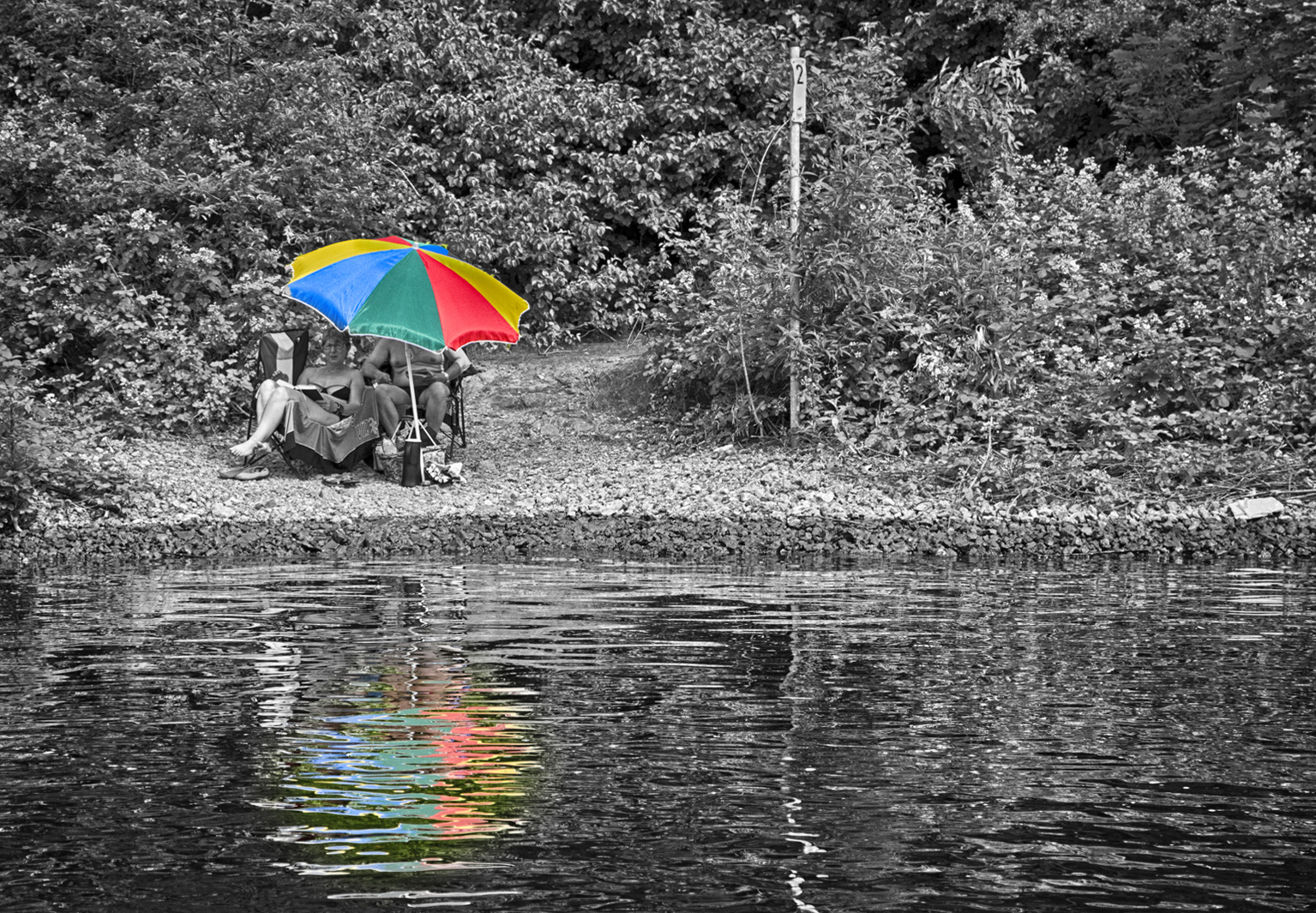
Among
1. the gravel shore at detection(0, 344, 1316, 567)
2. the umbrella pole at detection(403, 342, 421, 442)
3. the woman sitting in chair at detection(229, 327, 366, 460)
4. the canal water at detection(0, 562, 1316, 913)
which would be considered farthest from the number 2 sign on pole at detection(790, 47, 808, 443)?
the canal water at detection(0, 562, 1316, 913)

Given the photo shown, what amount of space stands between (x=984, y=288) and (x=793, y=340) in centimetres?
164

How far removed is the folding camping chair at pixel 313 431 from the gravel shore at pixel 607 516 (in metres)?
0.19

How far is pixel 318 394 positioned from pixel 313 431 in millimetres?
721

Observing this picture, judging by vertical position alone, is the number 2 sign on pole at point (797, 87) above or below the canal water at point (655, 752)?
above

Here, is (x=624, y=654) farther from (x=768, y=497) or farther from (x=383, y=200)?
(x=383, y=200)

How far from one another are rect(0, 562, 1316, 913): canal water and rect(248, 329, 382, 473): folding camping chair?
377 cm

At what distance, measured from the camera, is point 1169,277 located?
523 inches

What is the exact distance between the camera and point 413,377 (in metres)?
12.2

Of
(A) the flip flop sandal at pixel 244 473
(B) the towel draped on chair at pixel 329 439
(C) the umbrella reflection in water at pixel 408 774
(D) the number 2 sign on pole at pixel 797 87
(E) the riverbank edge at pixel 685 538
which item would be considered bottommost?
(C) the umbrella reflection in water at pixel 408 774

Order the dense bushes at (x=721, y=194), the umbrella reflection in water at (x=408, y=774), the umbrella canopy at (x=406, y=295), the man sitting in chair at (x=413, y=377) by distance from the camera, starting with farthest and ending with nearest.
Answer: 1. the dense bushes at (x=721, y=194)
2. the man sitting in chair at (x=413, y=377)
3. the umbrella canopy at (x=406, y=295)
4. the umbrella reflection in water at (x=408, y=774)

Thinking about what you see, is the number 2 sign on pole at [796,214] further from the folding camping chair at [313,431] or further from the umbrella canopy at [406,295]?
the folding camping chair at [313,431]

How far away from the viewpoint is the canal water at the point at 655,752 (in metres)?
3.52

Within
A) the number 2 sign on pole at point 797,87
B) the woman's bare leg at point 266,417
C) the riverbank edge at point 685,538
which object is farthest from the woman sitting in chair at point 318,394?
the number 2 sign on pole at point 797,87

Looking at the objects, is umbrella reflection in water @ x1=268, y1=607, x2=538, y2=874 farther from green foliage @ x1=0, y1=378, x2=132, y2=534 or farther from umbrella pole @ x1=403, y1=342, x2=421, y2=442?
umbrella pole @ x1=403, y1=342, x2=421, y2=442
